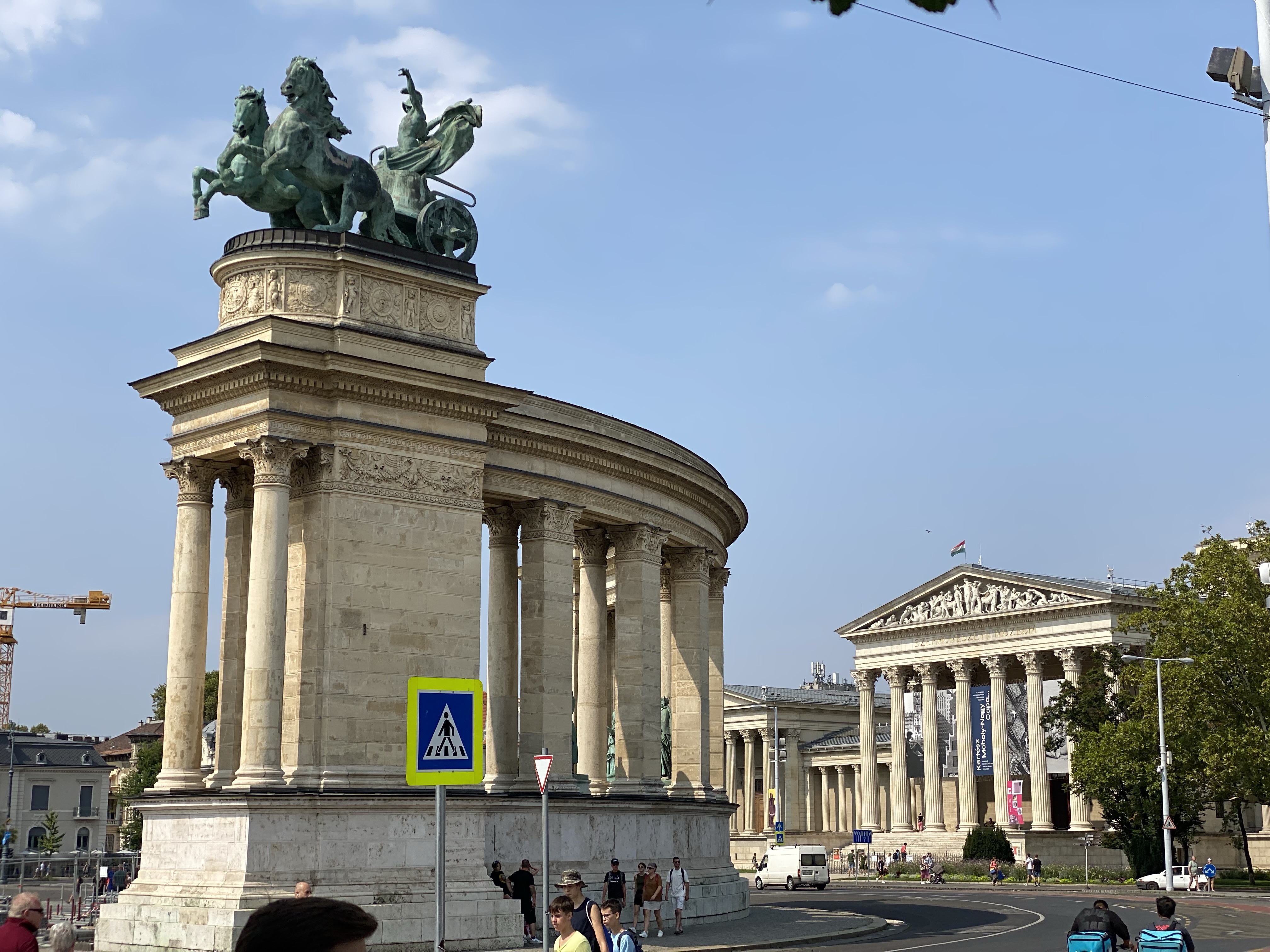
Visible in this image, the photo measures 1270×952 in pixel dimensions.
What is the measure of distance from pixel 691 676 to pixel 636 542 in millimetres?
5656

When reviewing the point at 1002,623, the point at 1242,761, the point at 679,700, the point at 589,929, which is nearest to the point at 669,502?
the point at 679,700

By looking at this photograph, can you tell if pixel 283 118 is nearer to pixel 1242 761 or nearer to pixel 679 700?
pixel 679 700

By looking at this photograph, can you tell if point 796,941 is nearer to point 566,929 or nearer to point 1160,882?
point 566,929

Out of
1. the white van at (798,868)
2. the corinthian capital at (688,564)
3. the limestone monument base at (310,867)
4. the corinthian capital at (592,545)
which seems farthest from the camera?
the white van at (798,868)

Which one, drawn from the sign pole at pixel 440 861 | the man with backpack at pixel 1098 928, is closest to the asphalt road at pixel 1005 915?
the man with backpack at pixel 1098 928

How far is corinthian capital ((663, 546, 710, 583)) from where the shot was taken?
45.3 meters

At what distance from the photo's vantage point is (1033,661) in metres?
97.9

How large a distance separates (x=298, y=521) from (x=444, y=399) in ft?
13.6

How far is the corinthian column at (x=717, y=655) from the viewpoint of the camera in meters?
48.2

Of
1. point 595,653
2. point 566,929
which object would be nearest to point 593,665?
point 595,653

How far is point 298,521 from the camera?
3084cm

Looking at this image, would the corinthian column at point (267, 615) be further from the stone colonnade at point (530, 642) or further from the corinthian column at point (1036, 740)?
the corinthian column at point (1036, 740)

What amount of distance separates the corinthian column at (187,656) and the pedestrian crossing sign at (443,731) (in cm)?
1851

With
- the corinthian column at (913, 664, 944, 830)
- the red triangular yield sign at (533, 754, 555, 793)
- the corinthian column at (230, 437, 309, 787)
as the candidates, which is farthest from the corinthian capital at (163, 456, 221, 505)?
the corinthian column at (913, 664, 944, 830)
